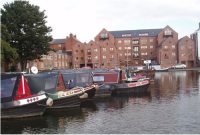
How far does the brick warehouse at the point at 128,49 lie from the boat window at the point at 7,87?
406 feet

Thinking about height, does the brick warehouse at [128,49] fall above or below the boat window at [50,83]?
above

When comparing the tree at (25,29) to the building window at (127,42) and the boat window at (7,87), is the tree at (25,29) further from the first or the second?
the building window at (127,42)

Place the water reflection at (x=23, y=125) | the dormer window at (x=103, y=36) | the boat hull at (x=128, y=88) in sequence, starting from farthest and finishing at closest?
the dormer window at (x=103, y=36) → the boat hull at (x=128, y=88) → the water reflection at (x=23, y=125)

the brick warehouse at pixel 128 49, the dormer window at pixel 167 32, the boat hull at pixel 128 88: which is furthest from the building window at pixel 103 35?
the boat hull at pixel 128 88

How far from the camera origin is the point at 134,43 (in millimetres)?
183000

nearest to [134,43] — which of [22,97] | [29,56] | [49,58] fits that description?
[49,58]

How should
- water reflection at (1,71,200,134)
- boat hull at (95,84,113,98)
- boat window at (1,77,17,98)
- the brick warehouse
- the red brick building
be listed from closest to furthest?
water reflection at (1,71,200,134) → boat window at (1,77,17,98) → boat hull at (95,84,113,98) → the brick warehouse → the red brick building

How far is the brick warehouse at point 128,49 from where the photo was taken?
545ft

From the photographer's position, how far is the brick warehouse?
166250mm

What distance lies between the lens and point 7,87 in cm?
3359

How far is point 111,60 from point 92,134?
14122 cm

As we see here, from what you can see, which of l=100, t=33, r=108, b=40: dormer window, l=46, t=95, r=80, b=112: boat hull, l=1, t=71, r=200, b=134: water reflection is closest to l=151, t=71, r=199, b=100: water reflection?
l=1, t=71, r=200, b=134: water reflection

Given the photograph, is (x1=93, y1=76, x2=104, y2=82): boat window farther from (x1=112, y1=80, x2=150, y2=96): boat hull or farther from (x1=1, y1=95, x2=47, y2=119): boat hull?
(x1=1, y1=95, x2=47, y2=119): boat hull

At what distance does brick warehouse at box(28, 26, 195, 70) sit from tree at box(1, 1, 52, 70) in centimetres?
7982
